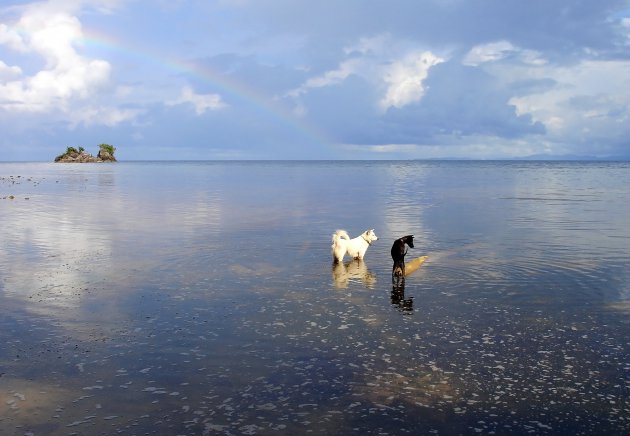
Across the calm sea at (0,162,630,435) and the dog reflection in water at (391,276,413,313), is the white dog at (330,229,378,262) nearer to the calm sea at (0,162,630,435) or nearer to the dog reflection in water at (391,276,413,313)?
the calm sea at (0,162,630,435)

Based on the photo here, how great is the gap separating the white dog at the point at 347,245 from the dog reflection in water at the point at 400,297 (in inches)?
143

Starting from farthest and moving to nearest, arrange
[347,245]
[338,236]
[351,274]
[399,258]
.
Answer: [347,245]
[338,236]
[351,274]
[399,258]

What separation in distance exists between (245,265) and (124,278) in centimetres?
483

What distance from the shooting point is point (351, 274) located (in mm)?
21953

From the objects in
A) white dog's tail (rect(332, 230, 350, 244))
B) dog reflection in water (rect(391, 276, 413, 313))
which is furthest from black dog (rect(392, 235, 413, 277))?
white dog's tail (rect(332, 230, 350, 244))

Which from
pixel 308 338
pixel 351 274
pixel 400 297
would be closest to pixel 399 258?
pixel 351 274

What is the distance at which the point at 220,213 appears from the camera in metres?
45.2

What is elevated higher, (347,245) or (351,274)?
(347,245)

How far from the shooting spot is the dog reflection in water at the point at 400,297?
1706 centimetres

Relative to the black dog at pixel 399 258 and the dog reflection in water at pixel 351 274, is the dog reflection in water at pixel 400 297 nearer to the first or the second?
the black dog at pixel 399 258

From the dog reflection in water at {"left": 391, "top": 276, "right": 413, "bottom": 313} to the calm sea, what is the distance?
4.6 inches

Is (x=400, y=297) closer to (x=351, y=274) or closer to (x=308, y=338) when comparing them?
(x=351, y=274)

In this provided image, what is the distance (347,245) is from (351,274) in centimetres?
229

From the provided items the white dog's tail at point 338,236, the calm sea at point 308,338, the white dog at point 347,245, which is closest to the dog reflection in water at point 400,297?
the calm sea at point 308,338
